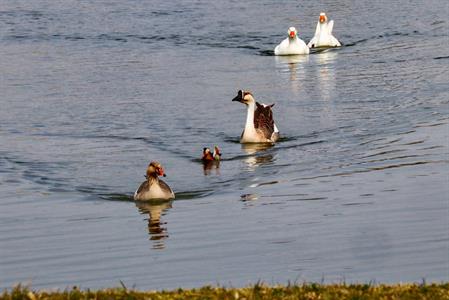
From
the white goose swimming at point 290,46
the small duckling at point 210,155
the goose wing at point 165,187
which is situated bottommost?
the goose wing at point 165,187

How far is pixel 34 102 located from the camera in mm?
28219

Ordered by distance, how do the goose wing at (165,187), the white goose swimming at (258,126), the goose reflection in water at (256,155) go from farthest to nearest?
the white goose swimming at (258,126) → the goose reflection in water at (256,155) → the goose wing at (165,187)

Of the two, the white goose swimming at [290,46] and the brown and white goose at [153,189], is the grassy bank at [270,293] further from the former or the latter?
the white goose swimming at [290,46]

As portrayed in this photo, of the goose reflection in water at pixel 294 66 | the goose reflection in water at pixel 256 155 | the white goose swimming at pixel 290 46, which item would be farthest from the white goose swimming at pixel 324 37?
the goose reflection in water at pixel 256 155

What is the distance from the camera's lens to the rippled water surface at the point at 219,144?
46.5 ft

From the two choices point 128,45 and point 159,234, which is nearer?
point 159,234

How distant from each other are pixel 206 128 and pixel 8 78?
8.22 m

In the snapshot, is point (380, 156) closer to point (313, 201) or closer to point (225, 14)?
point (313, 201)

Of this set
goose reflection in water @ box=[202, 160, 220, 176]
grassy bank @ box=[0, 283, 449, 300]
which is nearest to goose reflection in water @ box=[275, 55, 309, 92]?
goose reflection in water @ box=[202, 160, 220, 176]

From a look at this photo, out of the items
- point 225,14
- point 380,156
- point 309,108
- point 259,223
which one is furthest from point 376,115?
point 225,14

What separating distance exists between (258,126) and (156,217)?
6.96 metres

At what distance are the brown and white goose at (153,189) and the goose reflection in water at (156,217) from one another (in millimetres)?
80

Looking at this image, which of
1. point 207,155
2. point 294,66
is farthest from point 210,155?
point 294,66

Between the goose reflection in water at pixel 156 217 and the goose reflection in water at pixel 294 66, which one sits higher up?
the goose reflection in water at pixel 294 66
